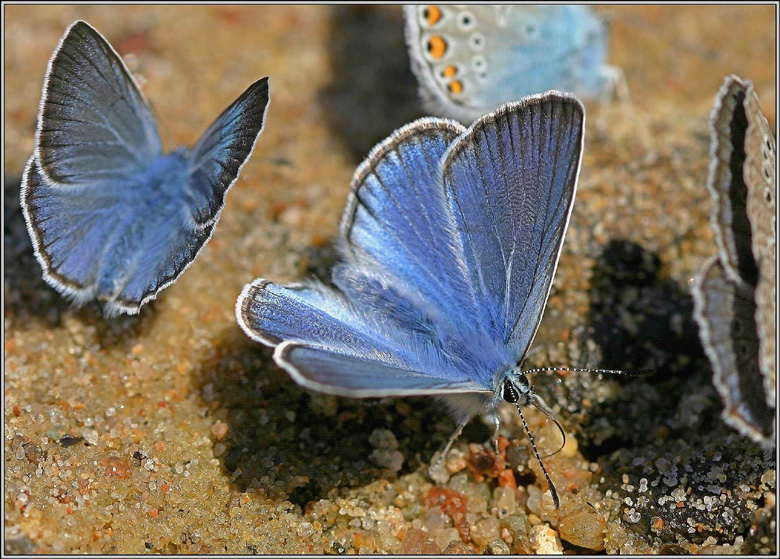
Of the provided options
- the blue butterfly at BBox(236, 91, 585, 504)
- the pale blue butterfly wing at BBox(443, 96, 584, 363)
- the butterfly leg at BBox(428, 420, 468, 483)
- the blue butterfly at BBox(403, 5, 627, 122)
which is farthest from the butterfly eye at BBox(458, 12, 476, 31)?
the butterfly leg at BBox(428, 420, 468, 483)

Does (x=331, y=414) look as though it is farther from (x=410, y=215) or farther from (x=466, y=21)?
(x=466, y=21)

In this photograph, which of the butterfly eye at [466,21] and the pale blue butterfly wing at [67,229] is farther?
the butterfly eye at [466,21]

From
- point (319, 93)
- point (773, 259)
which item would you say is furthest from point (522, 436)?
point (319, 93)

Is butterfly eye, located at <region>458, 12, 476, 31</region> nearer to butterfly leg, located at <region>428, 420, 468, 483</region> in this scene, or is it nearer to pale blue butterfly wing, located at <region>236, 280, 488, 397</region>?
pale blue butterfly wing, located at <region>236, 280, 488, 397</region>

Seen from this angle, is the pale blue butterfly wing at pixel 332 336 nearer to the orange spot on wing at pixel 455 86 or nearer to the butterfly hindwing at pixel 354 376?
the butterfly hindwing at pixel 354 376

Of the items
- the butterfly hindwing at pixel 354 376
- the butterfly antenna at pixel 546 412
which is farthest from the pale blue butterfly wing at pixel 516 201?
the butterfly hindwing at pixel 354 376

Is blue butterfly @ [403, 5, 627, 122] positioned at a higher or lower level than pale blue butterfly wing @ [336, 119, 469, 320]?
higher
